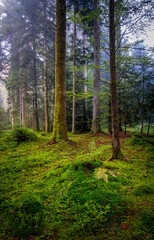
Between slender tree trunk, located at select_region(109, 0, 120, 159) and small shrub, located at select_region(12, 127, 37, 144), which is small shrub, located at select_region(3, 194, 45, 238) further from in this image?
small shrub, located at select_region(12, 127, 37, 144)

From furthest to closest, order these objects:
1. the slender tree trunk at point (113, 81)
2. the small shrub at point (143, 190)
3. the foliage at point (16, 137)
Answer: the foliage at point (16, 137)
the slender tree trunk at point (113, 81)
the small shrub at point (143, 190)

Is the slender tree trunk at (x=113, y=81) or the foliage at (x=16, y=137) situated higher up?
the slender tree trunk at (x=113, y=81)

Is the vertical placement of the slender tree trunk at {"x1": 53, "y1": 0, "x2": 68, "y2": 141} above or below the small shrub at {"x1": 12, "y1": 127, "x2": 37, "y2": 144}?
above

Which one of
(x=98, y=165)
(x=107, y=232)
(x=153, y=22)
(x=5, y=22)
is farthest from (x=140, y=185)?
(x=5, y=22)

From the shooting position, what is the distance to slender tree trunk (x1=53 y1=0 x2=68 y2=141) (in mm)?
7242

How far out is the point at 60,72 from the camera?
290 inches

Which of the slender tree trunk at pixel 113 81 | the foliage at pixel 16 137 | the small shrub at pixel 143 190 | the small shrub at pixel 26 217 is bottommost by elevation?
the small shrub at pixel 26 217

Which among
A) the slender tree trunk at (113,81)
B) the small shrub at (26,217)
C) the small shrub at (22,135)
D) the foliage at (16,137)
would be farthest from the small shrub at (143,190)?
the small shrub at (22,135)

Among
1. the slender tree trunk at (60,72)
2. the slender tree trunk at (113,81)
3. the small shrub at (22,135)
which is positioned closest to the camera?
the slender tree trunk at (113,81)

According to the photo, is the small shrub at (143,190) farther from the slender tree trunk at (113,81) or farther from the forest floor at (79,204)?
the slender tree trunk at (113,81)

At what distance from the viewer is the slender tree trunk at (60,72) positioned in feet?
23.8

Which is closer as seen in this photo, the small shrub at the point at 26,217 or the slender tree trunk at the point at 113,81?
the small shrub at the point at 26,217

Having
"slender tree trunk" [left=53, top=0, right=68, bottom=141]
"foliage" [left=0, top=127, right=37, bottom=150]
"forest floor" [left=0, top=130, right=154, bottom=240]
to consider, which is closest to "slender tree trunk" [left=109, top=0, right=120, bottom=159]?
"forest floor" [left=0, top=130, right=154, bottom=240]

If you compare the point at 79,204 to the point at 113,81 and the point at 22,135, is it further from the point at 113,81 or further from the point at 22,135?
the point at 22,135
